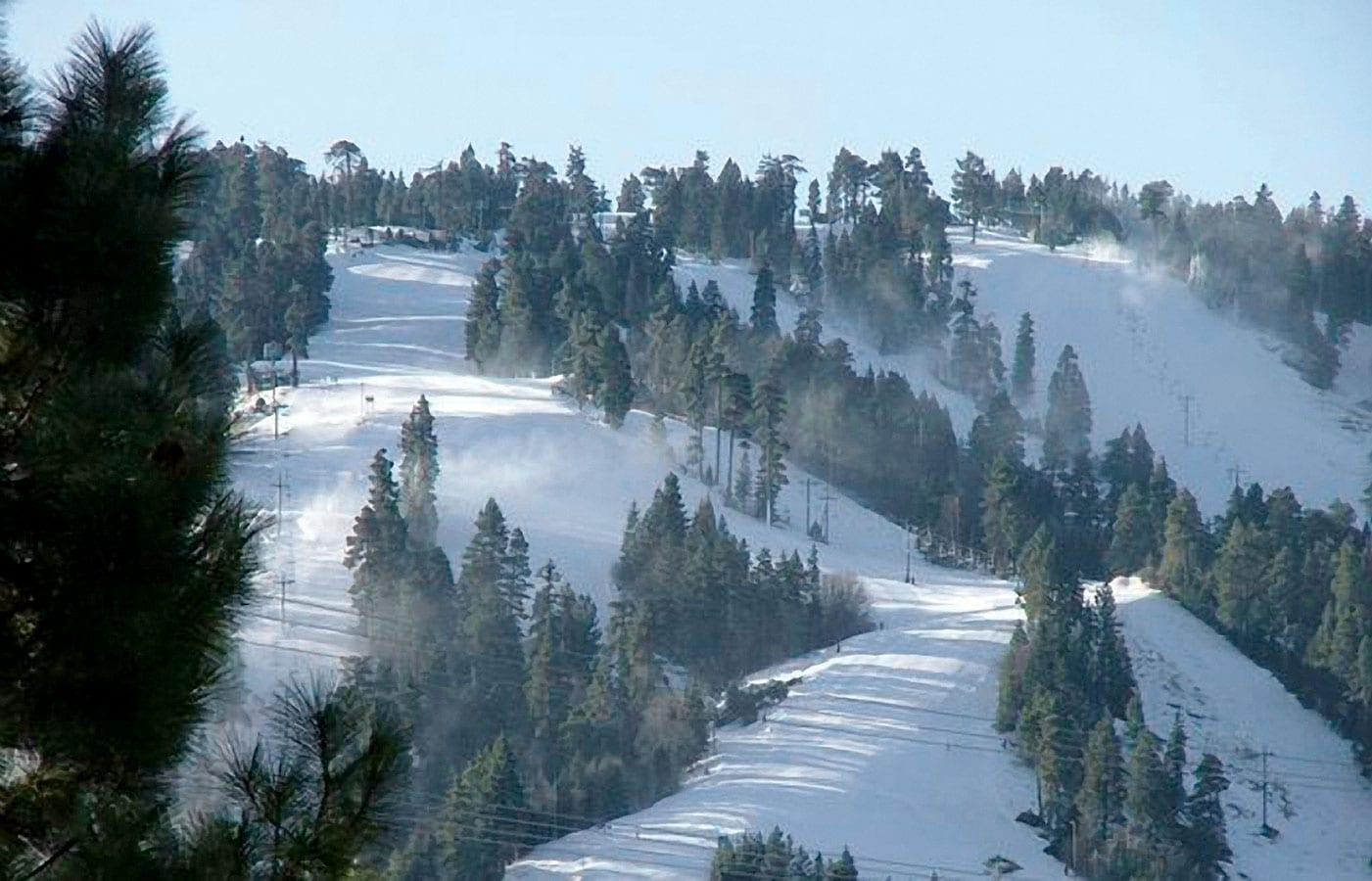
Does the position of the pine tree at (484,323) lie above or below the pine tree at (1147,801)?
above

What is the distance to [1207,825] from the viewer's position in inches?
2164

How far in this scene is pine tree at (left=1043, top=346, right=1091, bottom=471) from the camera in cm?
10375

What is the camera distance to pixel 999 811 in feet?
179

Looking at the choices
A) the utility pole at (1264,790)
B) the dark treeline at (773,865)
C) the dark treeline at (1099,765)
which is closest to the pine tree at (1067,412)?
the dark treeline at (1099,765)

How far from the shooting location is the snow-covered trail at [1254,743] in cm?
5706

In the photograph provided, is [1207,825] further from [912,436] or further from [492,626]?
[912,436]

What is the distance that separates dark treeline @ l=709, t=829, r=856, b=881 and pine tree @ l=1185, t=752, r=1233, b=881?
12.8 metres

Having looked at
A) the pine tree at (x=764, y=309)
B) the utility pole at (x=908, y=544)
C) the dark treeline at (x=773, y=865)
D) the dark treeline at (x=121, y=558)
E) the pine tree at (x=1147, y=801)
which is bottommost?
the pine tree at (x=1147, y=801)

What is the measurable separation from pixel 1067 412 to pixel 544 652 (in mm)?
55449

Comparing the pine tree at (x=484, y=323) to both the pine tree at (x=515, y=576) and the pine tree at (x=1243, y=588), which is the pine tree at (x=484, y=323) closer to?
the pine tree at (x=515, y=576)

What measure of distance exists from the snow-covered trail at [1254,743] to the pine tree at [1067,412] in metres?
30.3

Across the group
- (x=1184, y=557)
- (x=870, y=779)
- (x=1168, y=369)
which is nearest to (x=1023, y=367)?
(x=1168, y=369)

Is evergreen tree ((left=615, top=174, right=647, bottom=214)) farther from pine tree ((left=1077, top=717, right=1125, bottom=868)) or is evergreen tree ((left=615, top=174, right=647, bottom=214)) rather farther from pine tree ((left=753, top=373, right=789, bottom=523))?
pine tree ((left=1077, top=717, right=1125, bottom=868))

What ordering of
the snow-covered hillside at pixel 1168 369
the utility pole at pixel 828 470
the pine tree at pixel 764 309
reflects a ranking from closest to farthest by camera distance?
→ the utility pole at pixel 828 470, the pine tree at pixel 764 309, the snow-covered hillside at pixel 1168 369
